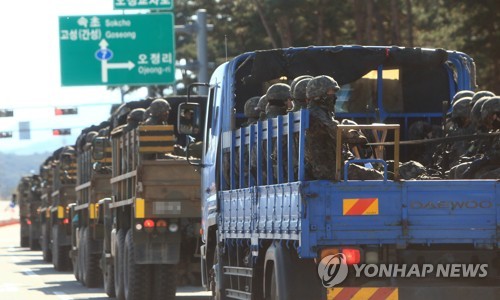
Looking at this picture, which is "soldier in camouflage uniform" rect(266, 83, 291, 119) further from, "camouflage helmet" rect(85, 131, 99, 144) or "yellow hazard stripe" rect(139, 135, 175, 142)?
"camouflage helmet" rect(85, 131, 99, 144)

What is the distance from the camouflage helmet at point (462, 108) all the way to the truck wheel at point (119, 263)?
7.41m

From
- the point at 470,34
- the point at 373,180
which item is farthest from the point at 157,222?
the point at 470,34

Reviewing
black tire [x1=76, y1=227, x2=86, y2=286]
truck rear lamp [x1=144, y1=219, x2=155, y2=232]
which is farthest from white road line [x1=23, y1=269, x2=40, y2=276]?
truck rear lamp [x1=144, y1=219, x2=155, y2=232]

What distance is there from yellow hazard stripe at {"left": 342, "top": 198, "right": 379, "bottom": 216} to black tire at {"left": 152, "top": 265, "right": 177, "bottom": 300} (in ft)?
28.5

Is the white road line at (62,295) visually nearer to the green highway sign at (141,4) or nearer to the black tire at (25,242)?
the green highway sign at (141,4)

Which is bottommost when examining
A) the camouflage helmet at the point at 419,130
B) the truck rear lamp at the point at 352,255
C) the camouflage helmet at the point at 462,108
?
the truck rear lamp at the point at 352,255

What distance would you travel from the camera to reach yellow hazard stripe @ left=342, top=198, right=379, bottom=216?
36.1 feet

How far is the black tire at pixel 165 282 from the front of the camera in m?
19.5

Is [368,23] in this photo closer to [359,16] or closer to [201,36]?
[359,16]

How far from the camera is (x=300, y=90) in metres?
12.8

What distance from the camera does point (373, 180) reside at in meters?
11.2

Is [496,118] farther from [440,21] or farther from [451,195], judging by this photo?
[440,21]

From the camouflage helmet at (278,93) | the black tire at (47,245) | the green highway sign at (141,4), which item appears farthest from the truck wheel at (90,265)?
the black tire at (47,245)

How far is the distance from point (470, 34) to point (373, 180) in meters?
37.4
